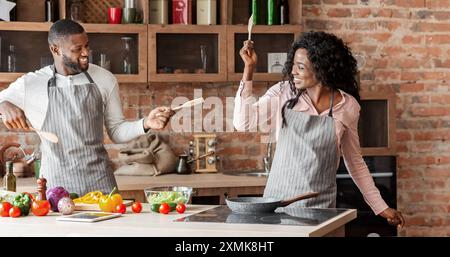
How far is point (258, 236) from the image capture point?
281 cm

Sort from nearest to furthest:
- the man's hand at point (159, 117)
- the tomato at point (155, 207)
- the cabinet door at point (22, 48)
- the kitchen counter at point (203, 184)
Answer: the tomato at point (155, 207)
the man's hand at point (159, 117)
the kitchen counter at point (203, 184)
the cabinet door at point (22, 48)

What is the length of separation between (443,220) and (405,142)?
0.71 metres

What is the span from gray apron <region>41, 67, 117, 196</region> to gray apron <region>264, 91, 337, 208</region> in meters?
0.95

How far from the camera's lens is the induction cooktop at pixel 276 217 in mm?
3053

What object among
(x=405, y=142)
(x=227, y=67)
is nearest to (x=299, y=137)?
(x=227, y=67)

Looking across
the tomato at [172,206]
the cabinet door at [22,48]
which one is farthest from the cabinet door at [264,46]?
the tomato at [172,206]

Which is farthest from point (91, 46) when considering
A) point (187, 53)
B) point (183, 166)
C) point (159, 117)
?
point (159, 117)

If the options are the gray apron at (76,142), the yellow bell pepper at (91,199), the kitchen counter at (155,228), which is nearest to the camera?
the kitchen counter at (155,228)

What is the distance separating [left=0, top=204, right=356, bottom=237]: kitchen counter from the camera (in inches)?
113

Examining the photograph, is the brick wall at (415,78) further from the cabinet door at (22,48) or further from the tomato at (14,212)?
the tomato at (14,212)

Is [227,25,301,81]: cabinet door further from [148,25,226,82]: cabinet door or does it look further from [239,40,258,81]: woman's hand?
[239,40,258,81]: woman's hand

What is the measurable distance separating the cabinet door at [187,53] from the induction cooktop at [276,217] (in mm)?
2226

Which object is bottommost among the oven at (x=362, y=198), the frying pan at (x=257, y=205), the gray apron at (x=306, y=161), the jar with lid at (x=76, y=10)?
the oven at (x=362, y=198)

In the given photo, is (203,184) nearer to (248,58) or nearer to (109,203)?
(248,58)
